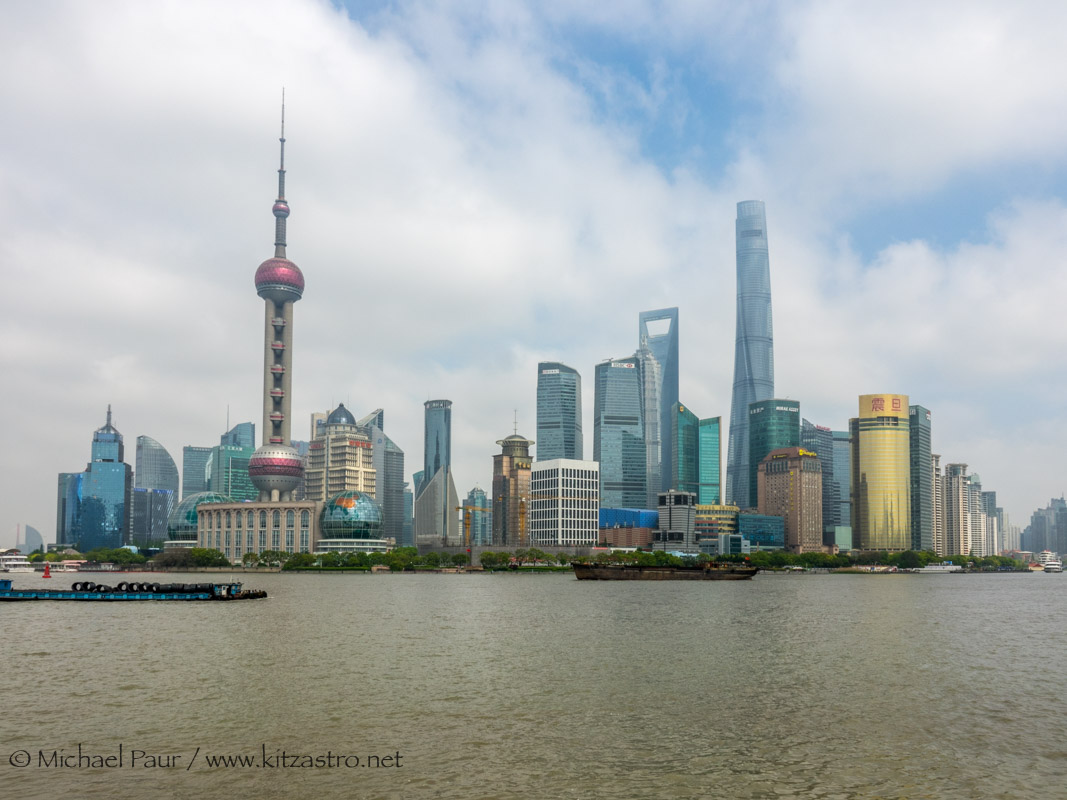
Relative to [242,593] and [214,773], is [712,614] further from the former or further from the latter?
[214,773]

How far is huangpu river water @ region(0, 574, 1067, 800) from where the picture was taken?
43.1m

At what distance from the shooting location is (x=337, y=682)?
69125mm

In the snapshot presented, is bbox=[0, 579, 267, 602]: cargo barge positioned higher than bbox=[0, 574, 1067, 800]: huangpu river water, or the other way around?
bbox=[0, 574, 1067, 800]: huangpu river water

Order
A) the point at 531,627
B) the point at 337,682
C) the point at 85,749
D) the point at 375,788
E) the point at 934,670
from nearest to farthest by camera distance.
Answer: the point at 375,788 < the point at 85,749 < the point at 337,682 < the point at 934,670 < the point at 531,627

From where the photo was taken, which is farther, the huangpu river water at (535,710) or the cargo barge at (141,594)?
the cargo barge at (141,594)

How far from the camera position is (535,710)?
58.7 meters

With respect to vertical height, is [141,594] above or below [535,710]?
below

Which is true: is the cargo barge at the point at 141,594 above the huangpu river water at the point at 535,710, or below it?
below

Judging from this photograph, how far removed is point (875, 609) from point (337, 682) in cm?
11077

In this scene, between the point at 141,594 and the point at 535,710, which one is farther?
the point at 141,594

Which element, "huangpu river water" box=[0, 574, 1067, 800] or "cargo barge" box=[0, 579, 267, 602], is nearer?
"huangpu river water" box=[0, 574, 1067, 800]

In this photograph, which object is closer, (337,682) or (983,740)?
(983,740)

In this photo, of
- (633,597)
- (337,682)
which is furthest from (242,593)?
(337,682)

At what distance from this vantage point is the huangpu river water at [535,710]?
43.1 meters
